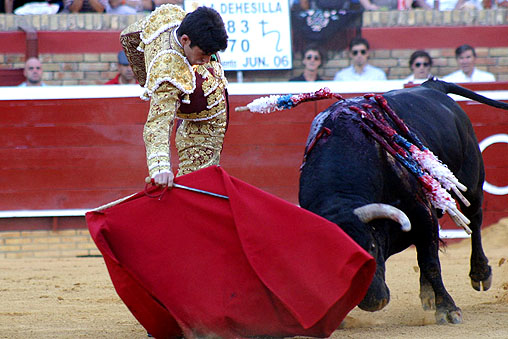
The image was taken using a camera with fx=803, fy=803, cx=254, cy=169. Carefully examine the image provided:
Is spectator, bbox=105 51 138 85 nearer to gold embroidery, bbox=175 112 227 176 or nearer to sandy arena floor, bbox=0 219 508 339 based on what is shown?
sandy arena floor, bbox=0 219 508 339

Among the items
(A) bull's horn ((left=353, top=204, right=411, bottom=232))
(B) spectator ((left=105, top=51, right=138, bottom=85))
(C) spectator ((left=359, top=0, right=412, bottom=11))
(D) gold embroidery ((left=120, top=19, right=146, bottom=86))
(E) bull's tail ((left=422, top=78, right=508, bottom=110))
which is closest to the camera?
(A) bull's horn ((left=353, top=204, right=411, bottom=232))

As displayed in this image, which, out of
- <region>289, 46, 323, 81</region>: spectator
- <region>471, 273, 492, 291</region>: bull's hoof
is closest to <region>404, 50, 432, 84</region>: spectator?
<region>289, 46, 323, 81</region>: spectator

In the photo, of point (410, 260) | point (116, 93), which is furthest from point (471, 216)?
point (116, 93)

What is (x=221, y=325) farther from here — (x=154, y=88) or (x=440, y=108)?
(x=440, y=108)

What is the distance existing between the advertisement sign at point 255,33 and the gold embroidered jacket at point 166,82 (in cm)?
332

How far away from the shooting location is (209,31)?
113 inches

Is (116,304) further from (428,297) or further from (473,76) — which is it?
(473,76)

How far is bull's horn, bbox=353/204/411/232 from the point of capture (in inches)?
→ 112

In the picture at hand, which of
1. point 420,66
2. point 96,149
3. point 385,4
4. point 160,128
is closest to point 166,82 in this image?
point 160,128

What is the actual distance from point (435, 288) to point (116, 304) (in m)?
1.66

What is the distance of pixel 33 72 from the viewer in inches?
248

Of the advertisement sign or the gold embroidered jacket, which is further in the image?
the advertisement sign

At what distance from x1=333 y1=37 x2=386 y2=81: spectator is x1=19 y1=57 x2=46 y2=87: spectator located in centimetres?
248

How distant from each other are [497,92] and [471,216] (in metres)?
2.21
